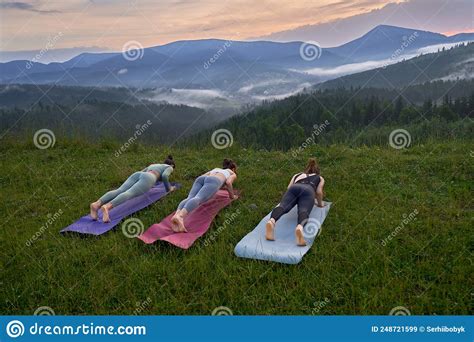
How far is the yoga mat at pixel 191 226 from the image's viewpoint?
498cm

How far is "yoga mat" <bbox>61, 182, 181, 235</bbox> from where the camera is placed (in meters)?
5.64

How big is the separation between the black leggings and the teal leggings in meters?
2.45

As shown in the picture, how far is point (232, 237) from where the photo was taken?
5.23 m

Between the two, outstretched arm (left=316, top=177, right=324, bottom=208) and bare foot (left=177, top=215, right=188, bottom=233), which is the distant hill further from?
bare foot (left=177, top=215, right=188, bottom=233)

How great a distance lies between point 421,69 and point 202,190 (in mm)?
50195

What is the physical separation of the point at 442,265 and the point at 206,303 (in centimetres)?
259

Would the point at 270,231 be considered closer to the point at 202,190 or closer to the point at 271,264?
the point at 271,264

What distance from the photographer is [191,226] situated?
18.3 feet

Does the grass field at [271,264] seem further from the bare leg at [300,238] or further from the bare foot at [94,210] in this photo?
the bare foot at [94,210]

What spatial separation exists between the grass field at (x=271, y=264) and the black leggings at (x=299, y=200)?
15.3 inches

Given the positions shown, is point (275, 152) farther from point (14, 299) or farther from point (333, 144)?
point (14, 299)

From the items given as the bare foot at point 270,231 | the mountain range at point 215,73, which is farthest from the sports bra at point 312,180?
the mountain range at point 215,73

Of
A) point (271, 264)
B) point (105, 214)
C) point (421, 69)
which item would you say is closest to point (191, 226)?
point (105, 214)
